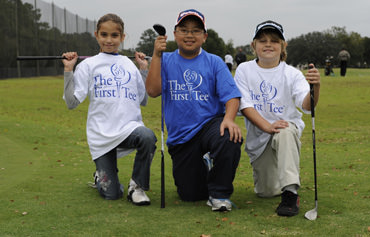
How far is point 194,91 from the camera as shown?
440 centimetres

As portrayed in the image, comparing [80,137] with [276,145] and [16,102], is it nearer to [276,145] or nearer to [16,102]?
[276,145]

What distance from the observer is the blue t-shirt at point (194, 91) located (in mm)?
4387

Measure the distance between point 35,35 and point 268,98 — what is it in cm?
4613

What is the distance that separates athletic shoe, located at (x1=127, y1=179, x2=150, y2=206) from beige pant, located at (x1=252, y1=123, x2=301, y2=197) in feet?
3.64

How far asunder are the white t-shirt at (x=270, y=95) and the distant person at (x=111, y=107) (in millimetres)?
956

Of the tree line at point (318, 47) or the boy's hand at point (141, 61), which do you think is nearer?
the boy's hand at point (141, 61)

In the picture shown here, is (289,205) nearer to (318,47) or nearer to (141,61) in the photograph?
(141,61)

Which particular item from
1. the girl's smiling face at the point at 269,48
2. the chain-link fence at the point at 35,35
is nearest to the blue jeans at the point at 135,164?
the girl's smiling face at the point at 269,48

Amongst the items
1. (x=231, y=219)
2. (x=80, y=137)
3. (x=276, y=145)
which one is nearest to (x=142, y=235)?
(x=231, y=219)

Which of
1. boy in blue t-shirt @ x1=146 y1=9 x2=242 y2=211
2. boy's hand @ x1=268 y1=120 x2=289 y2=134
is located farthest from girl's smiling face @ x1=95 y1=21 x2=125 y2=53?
boy's hand @ x1=268 y1=120 x2=289 y2=134

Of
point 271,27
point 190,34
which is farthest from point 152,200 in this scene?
point 271,27

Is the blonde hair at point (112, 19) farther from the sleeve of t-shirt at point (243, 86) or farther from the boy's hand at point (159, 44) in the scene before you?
the sleeve of t-shirt at point (243, 86)

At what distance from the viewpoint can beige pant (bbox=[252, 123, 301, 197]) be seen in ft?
13.1

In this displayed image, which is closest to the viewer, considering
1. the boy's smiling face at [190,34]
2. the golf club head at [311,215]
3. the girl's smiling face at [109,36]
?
the golf club head at [311,215]
